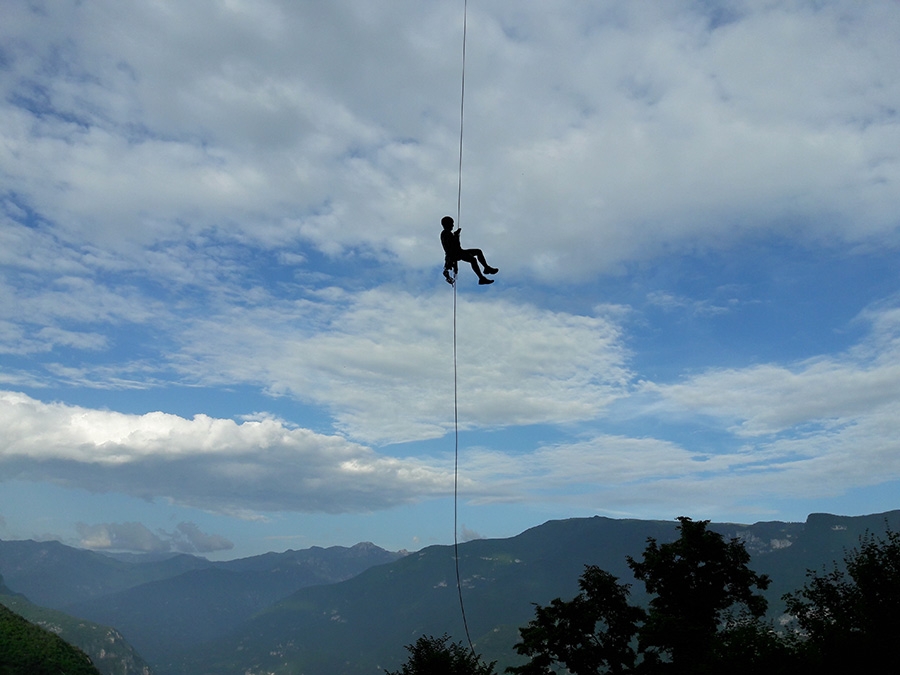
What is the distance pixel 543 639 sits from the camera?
39.6m

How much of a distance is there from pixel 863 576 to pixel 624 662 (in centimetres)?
1543

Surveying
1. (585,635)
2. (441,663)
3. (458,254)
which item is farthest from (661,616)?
(458,254)

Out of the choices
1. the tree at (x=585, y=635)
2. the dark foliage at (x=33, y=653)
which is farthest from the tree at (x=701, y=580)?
the dark foliage at (x=33, y=653)

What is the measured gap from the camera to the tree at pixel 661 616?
37719mm

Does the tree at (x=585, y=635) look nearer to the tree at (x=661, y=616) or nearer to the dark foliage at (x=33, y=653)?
the tree at (x=661, y=616)

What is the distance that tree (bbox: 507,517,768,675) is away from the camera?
37.7m

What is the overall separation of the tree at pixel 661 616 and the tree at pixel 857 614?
111 inches

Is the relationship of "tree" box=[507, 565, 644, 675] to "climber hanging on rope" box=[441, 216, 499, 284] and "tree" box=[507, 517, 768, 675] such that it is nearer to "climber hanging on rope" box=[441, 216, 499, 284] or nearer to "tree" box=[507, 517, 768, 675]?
"tree" box=[507, 517, 768, 675]

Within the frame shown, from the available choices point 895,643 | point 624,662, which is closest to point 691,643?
point 624,662

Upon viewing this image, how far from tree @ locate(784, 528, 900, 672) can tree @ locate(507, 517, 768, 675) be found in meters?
2.81

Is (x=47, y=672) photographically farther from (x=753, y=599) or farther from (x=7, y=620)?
(x=753, y=599)

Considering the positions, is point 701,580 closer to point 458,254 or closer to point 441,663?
point 441,663

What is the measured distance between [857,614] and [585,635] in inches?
611

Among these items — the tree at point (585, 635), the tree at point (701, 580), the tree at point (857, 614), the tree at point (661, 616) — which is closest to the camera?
the tree at point (857, 614)
